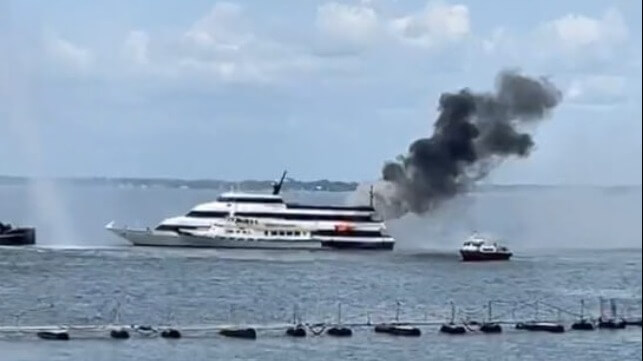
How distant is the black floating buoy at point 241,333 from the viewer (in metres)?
44.9

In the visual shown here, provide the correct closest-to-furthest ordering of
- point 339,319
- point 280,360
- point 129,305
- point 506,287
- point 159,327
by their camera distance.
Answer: point 280,360
point 159,327
point 339,319
point 129,305
point 506,287

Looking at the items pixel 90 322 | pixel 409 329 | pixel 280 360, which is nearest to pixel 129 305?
pixel 90 322

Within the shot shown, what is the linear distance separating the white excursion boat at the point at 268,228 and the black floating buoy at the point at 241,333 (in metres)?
50.6

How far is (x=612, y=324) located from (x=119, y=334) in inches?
616

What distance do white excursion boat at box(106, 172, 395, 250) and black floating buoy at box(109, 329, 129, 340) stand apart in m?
51.5

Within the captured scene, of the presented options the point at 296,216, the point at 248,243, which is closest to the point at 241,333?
the point at 248,243

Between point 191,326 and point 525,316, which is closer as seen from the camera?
point 191,326

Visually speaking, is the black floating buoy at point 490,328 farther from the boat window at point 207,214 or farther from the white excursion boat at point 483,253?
the boat window at point 207,214

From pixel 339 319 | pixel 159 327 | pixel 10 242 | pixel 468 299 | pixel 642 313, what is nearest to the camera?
pixel 642 313

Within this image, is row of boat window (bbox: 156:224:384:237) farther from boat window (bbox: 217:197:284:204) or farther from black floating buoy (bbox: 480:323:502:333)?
black floating buoy (bbox: 480:323:502:333)

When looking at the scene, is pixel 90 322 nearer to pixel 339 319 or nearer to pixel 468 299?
pixel 339 319

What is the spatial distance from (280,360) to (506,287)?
99.4 feet

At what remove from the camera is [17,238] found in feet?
311

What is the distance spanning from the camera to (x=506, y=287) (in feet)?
228
